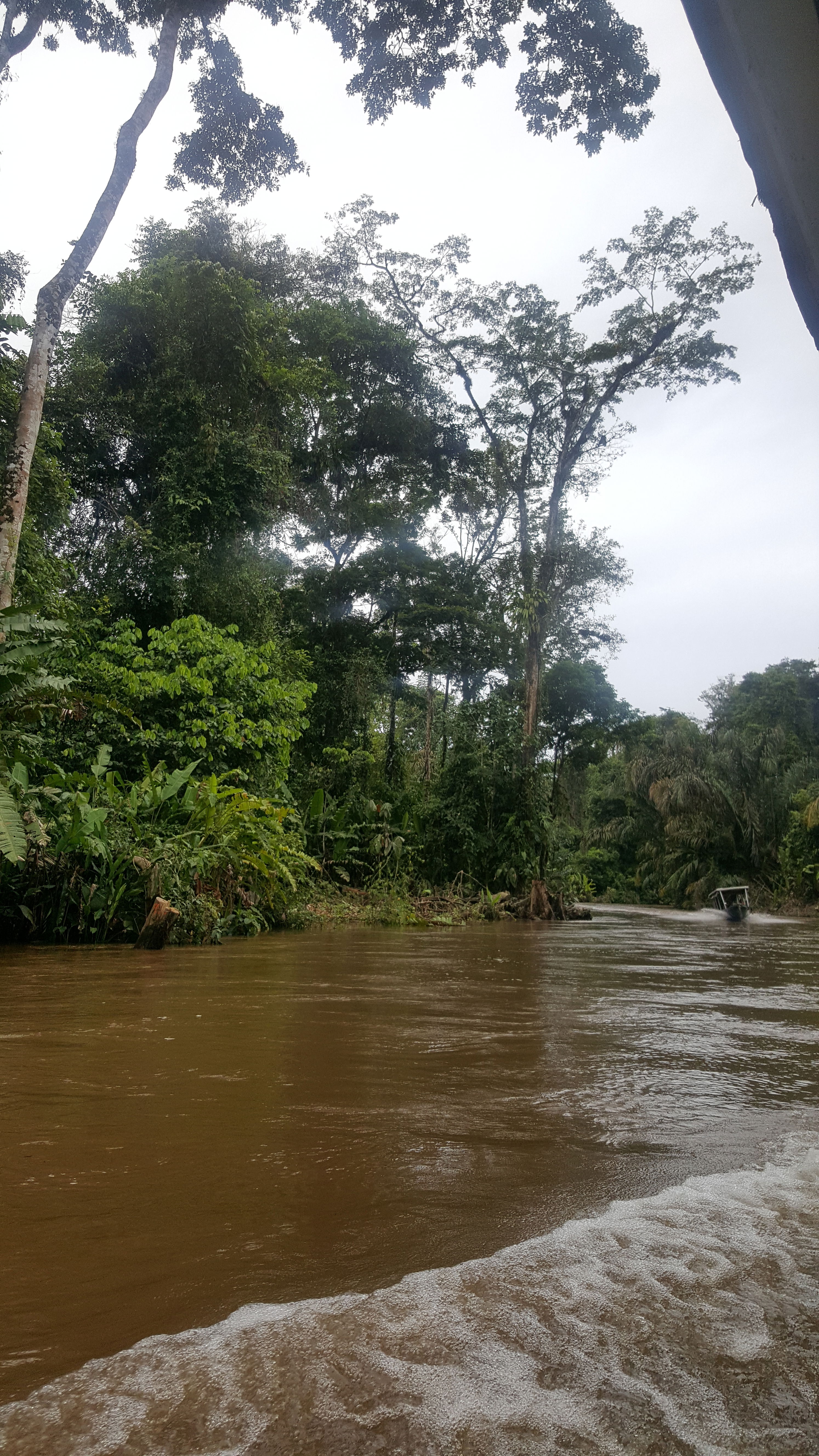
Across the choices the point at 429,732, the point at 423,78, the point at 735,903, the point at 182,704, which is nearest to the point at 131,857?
the point at 182,704

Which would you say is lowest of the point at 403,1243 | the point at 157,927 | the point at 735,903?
the point at 735,903

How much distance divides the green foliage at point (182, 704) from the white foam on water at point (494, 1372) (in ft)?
28.6

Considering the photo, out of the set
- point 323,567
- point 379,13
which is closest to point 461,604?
point 323,567

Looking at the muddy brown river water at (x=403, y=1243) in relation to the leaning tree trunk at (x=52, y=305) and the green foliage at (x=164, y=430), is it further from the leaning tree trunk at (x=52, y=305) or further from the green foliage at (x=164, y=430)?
the green foliage at (x=164, y=430)

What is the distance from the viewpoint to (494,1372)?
87 cm

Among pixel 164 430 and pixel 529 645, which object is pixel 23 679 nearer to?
pixel 164 430

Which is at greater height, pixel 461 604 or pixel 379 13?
pixel 379 13

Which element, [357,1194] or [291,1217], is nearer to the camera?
[291,1217]

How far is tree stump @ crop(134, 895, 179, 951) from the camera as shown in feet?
19.2

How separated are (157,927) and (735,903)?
1707 centimetres

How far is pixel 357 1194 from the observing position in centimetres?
138

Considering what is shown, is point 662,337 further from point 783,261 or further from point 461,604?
point 783,261

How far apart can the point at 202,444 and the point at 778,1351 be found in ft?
47.9

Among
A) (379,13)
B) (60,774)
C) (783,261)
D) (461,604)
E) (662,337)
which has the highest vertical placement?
(662,337)
